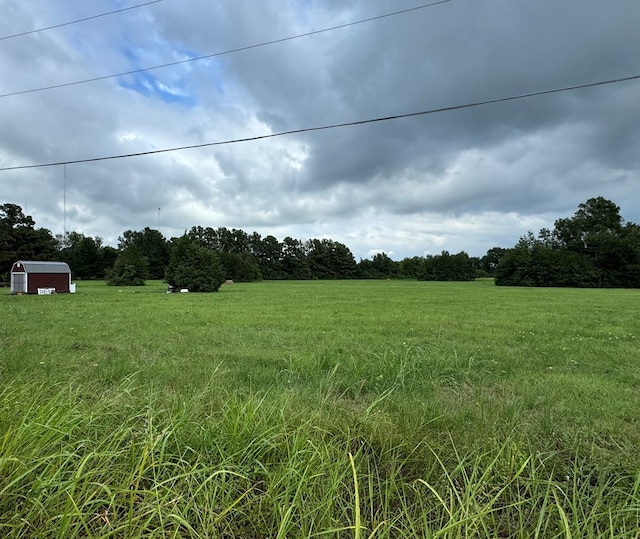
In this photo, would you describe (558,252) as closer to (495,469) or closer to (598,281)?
(598,281)

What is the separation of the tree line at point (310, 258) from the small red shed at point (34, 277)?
6924mm

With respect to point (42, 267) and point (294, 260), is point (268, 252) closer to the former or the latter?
point (294, 260)

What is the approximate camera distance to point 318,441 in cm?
236

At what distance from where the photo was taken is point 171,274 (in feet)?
92.8

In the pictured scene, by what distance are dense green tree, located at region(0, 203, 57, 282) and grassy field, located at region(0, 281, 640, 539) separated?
48.3 m

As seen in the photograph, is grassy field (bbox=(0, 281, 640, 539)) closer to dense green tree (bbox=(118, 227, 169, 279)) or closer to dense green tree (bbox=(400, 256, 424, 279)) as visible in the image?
dense green tree (bbox=(118, 227, 169, 279))

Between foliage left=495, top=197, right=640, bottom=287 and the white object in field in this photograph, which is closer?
the white object in field

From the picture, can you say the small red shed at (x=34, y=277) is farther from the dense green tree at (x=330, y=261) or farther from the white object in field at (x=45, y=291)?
the dense green tree at (x=330, y=261)

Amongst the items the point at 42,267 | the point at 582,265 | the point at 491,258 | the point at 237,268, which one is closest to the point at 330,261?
the point at 237,268

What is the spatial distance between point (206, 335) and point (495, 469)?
6.70 meters

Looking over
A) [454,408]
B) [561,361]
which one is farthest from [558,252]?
[454,408]

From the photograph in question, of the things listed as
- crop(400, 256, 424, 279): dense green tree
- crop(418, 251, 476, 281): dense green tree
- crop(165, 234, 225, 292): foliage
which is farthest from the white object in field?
crop(400, 256, 424, 279): dense green tree

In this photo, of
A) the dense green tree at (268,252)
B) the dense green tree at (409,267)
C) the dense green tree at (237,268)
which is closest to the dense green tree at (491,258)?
the dense green tree at (409,267)

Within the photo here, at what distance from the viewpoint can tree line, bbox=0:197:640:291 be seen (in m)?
40.6
